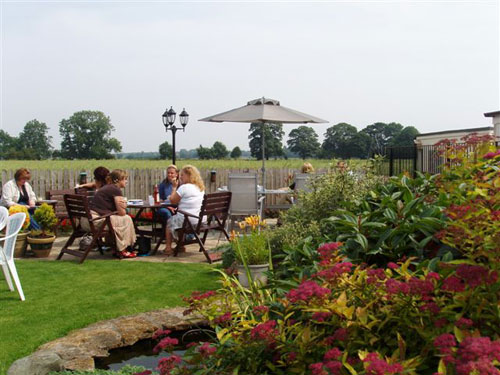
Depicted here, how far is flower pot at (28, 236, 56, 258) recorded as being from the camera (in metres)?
7.63

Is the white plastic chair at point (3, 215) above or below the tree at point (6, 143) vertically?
below

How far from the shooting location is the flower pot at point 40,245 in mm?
7629

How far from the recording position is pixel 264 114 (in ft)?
32.3

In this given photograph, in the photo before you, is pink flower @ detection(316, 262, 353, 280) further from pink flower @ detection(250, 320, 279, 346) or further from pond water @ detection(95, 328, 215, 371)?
pond water @ detection(95, 328, 215, 371)

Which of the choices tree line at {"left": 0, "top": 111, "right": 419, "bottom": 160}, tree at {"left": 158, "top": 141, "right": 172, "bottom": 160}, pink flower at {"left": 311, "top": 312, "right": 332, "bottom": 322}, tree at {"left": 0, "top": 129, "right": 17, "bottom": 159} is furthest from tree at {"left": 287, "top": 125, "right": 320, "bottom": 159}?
tree at {"left": 0, "top": 129, "right": 17, "bottom": 159}

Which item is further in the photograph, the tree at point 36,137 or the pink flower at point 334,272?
the tree at point 36,137

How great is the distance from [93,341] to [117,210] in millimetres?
3664

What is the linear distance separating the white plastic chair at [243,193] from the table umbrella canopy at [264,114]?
126cm

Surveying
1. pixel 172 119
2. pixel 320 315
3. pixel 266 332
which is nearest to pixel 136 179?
pixel 172 119

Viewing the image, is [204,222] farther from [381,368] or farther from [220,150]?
[220,150]

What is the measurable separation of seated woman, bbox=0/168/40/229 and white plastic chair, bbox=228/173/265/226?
367 centimetres

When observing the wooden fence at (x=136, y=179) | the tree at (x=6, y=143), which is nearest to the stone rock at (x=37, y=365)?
the wooden fence at (x=136, y=179)

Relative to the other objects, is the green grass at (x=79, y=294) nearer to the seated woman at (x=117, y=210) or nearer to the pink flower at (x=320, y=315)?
the seated woman at (x=117, y=210)

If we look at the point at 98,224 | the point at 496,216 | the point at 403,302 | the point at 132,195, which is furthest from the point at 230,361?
the point at 132,195
